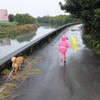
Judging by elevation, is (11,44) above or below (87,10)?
below

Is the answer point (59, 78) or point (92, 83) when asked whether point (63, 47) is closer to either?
point (59, 78)

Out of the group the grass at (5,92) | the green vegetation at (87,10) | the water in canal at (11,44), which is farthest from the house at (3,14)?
the grass at (5,92)

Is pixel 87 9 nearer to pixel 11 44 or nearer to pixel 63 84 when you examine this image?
pixel 63 84

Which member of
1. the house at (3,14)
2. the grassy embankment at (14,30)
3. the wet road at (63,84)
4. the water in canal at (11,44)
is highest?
the house at (3,14)

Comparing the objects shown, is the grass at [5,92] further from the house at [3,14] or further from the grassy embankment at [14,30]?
the house at [3,14]

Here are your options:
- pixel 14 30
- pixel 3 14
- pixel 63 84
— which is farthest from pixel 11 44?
pixel 3 14

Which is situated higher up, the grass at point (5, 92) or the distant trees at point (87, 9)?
the distant trees at point (87, 9)

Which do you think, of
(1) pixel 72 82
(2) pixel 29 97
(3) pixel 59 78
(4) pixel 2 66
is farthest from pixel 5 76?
(1) pixel 72 82

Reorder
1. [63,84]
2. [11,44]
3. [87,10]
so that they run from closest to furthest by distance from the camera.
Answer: [63,84], [87,10], [11,44]

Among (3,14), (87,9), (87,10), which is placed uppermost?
(3,14)

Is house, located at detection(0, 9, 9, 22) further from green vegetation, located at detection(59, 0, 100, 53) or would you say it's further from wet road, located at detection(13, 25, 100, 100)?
wet road, located at detection(13, 25, 100, 100)

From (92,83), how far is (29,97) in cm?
221

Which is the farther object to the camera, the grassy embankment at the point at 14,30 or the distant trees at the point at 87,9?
the grassy embankment at the point at 14,30

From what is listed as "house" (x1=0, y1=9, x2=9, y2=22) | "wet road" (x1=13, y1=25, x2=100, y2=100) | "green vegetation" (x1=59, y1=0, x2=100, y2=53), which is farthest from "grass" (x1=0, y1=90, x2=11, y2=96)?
"house" (x1=0, y1=9, x2=9, y2=22)
